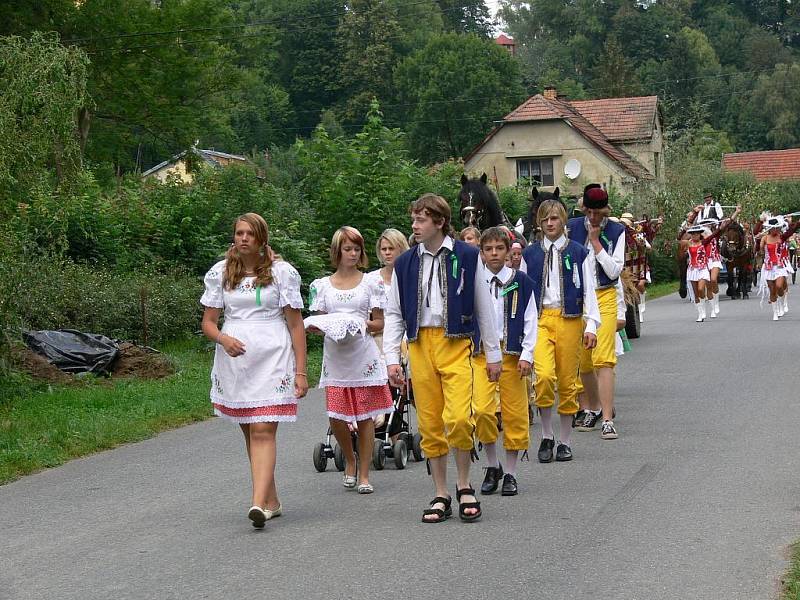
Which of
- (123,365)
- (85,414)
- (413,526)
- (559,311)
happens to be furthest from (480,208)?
(123,365)

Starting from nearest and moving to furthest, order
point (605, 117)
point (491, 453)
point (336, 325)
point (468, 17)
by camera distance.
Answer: point (491, 453)
point (336, 325)
point (605, 117)
point (468, 17)

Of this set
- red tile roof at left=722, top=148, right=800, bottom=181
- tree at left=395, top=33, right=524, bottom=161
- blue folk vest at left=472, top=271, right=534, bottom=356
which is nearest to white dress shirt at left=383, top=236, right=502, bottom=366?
blue folk vest at left=472, top=271, right=534, bottom=356

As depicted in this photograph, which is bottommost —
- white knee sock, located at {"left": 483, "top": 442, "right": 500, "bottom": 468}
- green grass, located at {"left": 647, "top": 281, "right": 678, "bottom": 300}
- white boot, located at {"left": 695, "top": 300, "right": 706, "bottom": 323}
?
green grass, located at {"left": 647, "top": 281, "right": 678, "bottom": 300}

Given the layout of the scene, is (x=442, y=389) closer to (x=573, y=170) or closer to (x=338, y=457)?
(x=338, y=457)

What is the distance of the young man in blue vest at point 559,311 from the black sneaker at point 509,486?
1284 mm

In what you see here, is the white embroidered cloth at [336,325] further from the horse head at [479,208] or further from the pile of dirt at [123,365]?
the pile of dirt at [123,365]

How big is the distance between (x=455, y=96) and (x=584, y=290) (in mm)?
71111

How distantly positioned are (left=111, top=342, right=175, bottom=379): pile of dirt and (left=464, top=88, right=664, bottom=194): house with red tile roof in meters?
41.1

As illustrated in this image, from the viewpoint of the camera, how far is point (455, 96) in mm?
80062

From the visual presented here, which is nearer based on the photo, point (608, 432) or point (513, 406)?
point (513, 406)

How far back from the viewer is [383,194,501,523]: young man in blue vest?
25.5 feet

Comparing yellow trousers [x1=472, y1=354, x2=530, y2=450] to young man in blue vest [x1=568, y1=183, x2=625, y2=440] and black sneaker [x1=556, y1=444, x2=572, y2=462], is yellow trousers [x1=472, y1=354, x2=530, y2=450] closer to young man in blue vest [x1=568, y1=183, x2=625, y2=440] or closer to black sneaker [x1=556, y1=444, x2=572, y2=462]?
black sneaker [x1=556, y1=444, x2=572, y2=462]

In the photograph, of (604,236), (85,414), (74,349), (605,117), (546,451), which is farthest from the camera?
(605,117)

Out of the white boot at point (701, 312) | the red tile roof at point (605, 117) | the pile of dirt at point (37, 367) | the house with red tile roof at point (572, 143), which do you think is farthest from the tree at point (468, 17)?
the pile of dirt at point (37, 367)
